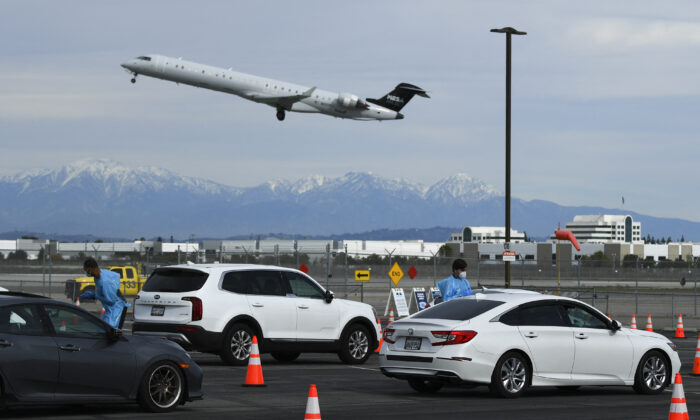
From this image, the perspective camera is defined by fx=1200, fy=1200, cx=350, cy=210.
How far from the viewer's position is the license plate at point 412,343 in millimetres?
15248

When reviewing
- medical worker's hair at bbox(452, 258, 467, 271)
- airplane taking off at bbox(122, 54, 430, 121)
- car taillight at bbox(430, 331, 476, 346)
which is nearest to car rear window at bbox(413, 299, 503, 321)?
car taillight at bbox(430, 331, 476, 346)

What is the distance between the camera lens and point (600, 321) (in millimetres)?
16391

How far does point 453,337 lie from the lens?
15.0 meters

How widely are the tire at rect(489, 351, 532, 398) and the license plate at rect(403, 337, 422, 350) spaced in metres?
1.01

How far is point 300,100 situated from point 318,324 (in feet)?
185

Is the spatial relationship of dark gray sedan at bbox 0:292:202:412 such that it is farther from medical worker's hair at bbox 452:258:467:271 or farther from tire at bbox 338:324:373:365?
tire at bbox 338:324:373:365

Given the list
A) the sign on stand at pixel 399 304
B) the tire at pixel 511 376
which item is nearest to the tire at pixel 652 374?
the tire at pixel 511 376

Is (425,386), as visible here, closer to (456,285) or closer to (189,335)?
(456,285)

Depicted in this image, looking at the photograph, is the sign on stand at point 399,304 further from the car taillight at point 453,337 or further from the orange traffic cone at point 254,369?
the car taillight at point 453,337

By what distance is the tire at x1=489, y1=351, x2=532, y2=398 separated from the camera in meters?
15.2

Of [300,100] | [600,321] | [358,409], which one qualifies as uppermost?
[300,100]

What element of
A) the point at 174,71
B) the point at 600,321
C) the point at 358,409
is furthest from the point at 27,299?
the point at 174,71

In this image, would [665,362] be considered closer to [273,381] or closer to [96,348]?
[273,381]

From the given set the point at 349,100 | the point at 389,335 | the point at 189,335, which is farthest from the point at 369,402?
the point at 349,100
